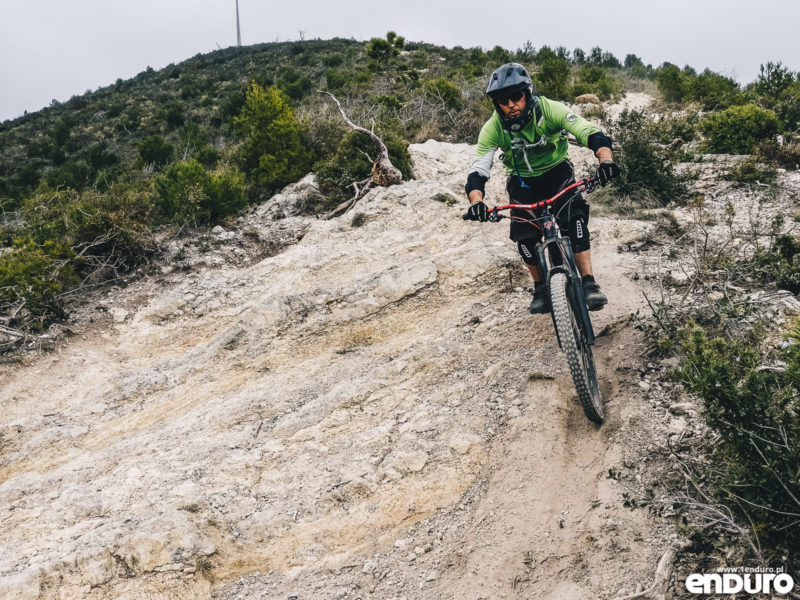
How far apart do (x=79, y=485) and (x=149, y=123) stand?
28.2 m

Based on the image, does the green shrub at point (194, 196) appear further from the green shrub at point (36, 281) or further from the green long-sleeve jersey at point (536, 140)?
the green long-sleeve jersey at point (536, 140)

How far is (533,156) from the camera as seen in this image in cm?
438

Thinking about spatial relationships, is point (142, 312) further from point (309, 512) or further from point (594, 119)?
point (594, 119)

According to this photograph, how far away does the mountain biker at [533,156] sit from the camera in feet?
13.0

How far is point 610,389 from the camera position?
13.3 feet

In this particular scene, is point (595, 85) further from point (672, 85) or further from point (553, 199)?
point (553, 199)

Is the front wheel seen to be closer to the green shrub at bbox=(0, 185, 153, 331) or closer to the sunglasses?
the sunglasses

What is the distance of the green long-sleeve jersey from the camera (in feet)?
13.5

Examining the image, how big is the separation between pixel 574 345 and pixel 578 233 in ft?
3.93

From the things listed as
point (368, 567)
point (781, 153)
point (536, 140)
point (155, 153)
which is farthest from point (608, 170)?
point (155, 153)

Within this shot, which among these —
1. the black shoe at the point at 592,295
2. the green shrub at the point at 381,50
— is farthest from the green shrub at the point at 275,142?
the green shrub at the point at 381,50

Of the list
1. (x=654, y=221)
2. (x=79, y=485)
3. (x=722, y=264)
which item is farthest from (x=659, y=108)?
(x=79, y=485)

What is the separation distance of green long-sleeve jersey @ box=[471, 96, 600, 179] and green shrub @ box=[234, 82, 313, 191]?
7.93 m

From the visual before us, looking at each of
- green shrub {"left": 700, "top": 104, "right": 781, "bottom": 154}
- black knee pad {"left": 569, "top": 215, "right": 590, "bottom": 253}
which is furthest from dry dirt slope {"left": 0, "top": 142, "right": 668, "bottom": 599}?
green shrub {"left": 700, "top": 104, "right": 781, "bottom": 154}
